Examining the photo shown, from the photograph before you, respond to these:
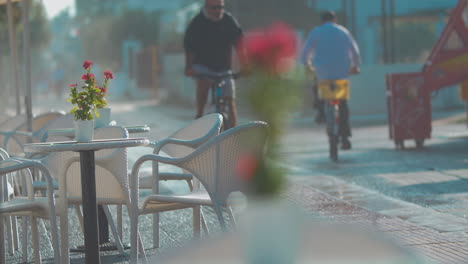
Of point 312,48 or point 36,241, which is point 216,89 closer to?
point 312,48

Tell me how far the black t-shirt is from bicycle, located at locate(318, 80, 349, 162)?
2.00 m

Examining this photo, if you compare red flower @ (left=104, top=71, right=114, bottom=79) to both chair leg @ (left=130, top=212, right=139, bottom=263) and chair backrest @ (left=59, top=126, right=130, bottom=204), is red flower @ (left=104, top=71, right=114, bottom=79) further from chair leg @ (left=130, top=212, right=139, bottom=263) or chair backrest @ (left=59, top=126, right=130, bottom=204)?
chair leg @ (left=130, top=212, right=139, bottom=263)

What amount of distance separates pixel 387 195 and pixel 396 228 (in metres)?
1.98

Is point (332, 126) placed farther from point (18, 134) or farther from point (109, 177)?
point (109, 177)

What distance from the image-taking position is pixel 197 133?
613 centimetres

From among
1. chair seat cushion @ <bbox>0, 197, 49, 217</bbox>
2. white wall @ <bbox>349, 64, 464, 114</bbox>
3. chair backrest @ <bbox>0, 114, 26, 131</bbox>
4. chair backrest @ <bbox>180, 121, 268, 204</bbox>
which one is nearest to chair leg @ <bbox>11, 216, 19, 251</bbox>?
chair seat cushion @ <bbox>0, 197, 49, 217</bbox>

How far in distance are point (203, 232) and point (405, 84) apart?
7.57 m

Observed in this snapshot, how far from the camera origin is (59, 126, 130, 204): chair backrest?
209 inches

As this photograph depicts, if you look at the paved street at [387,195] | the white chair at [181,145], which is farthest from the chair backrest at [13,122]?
the white chair at [181,145]

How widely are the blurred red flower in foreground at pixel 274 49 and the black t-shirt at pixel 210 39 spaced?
347 inches

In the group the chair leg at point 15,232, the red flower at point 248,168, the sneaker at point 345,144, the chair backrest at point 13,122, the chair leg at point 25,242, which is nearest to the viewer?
the red flower at point 248,168

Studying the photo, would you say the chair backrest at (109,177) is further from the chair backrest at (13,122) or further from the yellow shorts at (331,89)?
the yellow shorts at (331,89)

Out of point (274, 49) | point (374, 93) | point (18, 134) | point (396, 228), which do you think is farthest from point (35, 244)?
point (374, 93)

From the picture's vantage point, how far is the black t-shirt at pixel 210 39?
1034 centimetres
